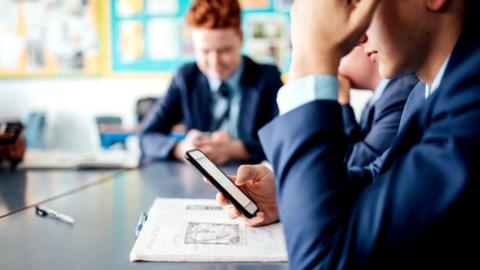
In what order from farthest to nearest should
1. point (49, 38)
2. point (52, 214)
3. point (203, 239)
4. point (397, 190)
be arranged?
point (49, 38) < point (52, 214) < point (203, 239) < point (397, 190)

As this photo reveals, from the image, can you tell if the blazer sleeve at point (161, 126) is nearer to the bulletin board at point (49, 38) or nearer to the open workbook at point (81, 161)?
the open workbook at point (81, 161)

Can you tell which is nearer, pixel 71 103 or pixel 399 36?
pixel 399 36

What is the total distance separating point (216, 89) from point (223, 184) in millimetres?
1109

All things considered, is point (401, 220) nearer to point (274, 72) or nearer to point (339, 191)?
point (339, 191)

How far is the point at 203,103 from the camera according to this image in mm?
1796

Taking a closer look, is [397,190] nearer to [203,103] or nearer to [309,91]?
[309,91]

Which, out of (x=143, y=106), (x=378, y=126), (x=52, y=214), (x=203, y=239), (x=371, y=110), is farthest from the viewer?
(x=143, y=106)

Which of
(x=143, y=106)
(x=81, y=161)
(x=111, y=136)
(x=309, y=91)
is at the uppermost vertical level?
(x=309, y=91)

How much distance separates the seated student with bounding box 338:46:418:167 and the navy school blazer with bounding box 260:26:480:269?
0.96 feet

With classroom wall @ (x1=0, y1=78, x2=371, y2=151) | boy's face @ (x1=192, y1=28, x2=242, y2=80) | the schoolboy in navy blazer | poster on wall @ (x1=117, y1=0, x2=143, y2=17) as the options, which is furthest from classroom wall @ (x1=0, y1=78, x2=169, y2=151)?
the schoolboy in navy blazer

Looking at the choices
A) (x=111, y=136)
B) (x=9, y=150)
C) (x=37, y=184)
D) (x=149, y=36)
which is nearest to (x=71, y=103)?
(x=149, y=36)

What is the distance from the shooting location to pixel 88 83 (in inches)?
142

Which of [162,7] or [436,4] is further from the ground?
[162,7]

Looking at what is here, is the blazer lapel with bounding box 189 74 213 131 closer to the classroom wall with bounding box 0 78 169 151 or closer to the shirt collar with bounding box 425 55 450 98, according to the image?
the shirt collar with bounding box 425 55 450 98
